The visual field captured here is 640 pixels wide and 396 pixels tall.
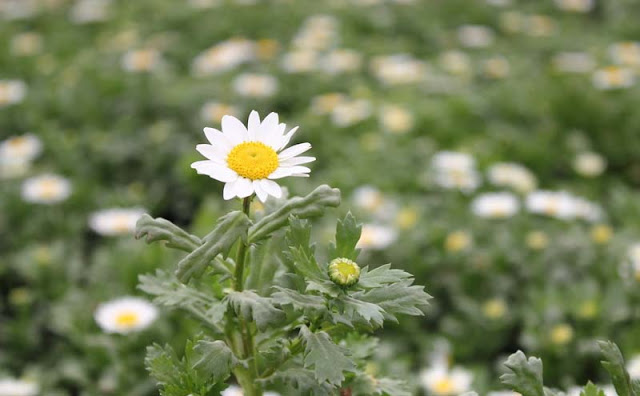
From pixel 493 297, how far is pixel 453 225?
1.21 ft

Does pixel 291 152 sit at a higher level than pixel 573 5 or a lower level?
higher

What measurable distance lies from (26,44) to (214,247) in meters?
4.19

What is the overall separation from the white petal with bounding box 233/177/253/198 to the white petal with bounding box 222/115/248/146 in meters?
0.10

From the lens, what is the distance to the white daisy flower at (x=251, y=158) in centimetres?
120

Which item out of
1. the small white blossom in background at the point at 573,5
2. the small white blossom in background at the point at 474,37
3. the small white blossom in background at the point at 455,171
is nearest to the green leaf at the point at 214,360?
the small white blossom in background at the point at 455,171

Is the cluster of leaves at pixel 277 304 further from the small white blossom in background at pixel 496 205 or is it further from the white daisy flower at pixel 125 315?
the small white blossom in background at pixel 496 205

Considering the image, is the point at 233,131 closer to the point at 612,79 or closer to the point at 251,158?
the point at 251,158

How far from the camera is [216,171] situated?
47.8 inches

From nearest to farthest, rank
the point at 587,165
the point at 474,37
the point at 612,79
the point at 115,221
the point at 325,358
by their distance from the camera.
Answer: the point at 325,358 → the point at 115,221 → the point at 587,165 → the point at 612,79 → the point at 474,37

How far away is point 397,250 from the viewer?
2.88 m

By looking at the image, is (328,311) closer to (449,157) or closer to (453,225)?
(453,225)

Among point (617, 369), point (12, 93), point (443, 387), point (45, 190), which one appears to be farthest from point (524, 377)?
point (12, 93)

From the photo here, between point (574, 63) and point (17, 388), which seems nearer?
point (17, 388)

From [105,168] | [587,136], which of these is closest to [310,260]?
[105,168]
